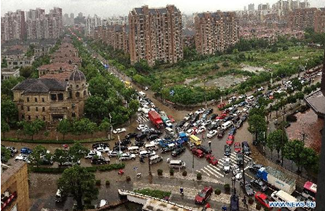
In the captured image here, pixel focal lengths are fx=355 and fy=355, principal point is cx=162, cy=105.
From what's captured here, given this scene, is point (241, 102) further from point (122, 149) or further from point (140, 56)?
point (140, 56)

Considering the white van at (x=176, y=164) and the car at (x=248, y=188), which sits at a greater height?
the white van at (x=176, y=164)

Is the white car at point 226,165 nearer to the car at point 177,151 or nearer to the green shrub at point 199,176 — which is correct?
the green shrub at point 199,176

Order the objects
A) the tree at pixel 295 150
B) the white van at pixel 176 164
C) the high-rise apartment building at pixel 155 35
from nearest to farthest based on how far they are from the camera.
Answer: the tree at pixel 295 150, the white van at pixel 176 164, the high-rise apartment building at pixel 155 35

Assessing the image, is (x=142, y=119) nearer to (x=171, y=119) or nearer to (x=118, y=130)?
(x=171, y=119)

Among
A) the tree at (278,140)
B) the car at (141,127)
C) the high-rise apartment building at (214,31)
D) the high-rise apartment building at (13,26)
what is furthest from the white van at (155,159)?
the high-rise apartment building at (13,26)

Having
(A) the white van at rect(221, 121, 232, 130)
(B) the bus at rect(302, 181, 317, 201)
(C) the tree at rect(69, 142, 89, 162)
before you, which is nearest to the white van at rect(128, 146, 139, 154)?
(C) the tree at rect(69, 142, 89, 162)

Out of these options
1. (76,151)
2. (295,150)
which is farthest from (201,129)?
(76,151)

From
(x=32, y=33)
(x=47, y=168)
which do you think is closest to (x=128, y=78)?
(x=47, y=168)
